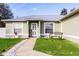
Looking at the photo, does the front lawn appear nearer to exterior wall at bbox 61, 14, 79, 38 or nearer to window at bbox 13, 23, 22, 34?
window at bbox 13, 23, 22, 34

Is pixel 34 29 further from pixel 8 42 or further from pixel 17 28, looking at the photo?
pixel 8 42

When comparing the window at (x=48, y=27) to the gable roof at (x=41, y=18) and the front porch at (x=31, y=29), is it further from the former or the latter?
the gable roof at (x=41, y=18)

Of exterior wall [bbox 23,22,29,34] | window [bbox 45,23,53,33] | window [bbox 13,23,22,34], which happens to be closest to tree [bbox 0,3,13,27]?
window [bbox 13,23,22,34]

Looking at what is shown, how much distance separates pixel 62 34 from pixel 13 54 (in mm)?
4633

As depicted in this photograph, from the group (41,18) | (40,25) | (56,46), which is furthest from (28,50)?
(40,25)

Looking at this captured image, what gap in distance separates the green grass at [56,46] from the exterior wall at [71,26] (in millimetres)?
493

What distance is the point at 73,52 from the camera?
38.4ft

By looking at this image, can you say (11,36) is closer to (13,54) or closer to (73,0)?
(13,54)

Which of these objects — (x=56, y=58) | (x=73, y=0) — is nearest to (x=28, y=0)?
(x=73, y=0)

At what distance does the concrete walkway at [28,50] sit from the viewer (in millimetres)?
10742

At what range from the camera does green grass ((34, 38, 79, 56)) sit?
39.4 ft

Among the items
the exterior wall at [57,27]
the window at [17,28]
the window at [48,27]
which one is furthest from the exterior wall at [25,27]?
the exterior wall at [57,27]

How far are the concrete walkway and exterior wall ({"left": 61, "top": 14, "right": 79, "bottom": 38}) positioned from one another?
1967mm

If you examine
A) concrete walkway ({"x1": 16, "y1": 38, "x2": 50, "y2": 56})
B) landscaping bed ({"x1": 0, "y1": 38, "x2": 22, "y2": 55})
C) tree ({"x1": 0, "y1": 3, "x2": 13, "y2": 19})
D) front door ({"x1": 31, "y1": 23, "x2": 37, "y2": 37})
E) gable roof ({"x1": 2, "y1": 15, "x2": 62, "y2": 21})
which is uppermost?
tree ({"x1": 0, "y1": 3, "x2": 13, "y2": 19})
